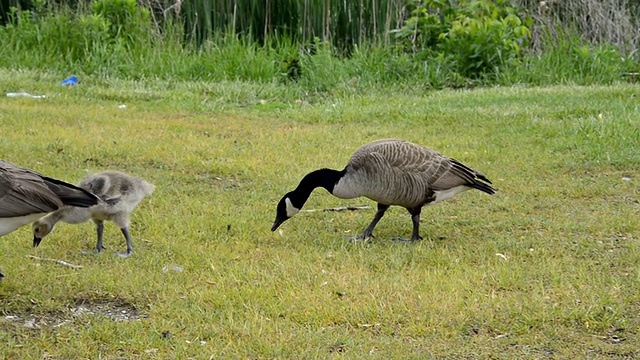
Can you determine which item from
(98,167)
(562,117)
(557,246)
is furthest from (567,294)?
(562,117)

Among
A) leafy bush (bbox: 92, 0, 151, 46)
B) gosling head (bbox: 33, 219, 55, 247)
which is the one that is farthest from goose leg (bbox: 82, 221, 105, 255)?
leafy bush (bbox: 92, 0, 151, 46)

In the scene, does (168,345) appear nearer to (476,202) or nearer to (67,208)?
(67,208)

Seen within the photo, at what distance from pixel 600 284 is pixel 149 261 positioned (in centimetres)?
298

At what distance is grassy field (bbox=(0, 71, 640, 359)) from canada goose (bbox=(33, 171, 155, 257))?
0.21 meters

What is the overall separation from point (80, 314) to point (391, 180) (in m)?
2.45

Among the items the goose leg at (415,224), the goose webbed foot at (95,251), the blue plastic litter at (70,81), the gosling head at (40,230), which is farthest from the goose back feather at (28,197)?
the blue plastic litter at (70,81)

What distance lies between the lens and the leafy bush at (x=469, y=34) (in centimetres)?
1391

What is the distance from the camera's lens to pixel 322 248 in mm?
6605

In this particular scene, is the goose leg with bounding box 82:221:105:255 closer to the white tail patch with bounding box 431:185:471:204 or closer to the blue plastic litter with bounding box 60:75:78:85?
the white tail patch with bounding box 431:185:471:204

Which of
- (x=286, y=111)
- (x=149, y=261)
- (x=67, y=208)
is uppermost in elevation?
(x=67, y=208)

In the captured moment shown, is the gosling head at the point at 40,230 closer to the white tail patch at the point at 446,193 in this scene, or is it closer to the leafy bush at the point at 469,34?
the white tail patch at the point at 446,193

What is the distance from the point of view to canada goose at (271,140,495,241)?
6.64m

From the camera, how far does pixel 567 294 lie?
560 cm

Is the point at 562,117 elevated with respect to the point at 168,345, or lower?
lower
